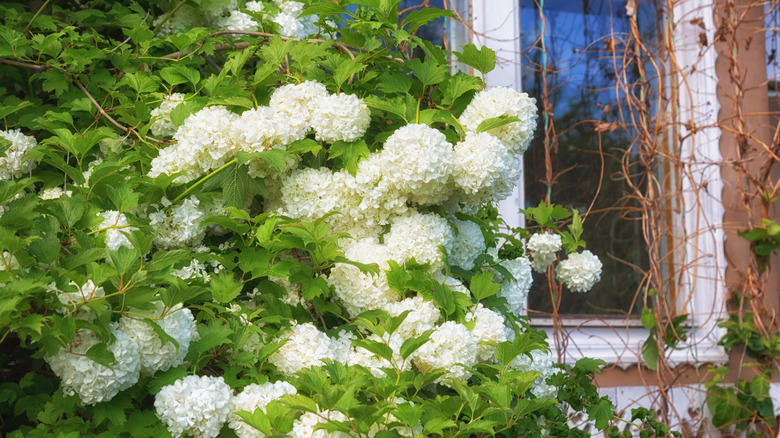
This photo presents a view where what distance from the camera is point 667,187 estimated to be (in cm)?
295

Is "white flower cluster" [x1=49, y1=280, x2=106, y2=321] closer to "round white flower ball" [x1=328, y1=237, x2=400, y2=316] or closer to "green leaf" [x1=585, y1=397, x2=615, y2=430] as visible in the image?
"round white flower ball" [x1=328, y1=237, x2=400, y2=316]

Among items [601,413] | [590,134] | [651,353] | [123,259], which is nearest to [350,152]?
[123,259]

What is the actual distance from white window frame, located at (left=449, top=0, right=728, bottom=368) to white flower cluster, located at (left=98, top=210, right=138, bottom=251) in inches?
72.7

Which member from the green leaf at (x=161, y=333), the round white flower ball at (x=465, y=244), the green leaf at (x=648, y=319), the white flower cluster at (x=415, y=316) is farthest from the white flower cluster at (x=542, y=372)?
the green leaf at (x=648, y=319)

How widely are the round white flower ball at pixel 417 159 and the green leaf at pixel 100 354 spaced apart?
0.58m

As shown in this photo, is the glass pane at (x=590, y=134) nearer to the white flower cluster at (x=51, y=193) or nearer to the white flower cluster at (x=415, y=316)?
the white flower cluster at (x=415, y=316)

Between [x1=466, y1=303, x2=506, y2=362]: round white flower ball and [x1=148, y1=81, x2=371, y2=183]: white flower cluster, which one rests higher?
[x1=148, y1=81, x2=371, y2=183]: white flower cluster

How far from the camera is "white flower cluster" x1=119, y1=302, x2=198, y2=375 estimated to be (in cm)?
108

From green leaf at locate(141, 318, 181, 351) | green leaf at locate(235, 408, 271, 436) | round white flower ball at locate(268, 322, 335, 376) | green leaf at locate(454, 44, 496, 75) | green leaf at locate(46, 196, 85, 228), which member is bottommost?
green leaf at locate(235, 408, 271, 436)

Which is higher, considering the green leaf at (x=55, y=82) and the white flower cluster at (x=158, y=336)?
the green leaf at (x=55, y=82)

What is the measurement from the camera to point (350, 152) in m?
1.35

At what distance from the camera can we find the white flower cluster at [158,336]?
1080 mm

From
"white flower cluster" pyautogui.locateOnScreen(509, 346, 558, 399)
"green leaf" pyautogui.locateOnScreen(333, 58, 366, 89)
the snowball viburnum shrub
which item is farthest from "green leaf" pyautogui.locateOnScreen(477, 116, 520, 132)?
"white flower cluster" pyautogui.locateOnScreen(509, 346, 558, 399)

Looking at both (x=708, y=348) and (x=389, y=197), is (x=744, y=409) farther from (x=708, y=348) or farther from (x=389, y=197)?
(x=389, y=197)
